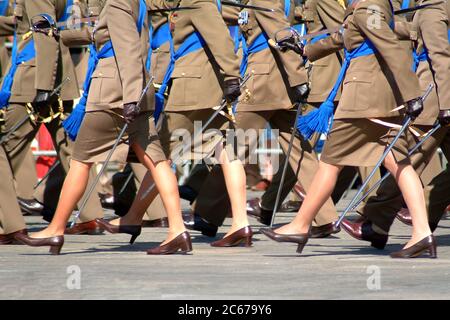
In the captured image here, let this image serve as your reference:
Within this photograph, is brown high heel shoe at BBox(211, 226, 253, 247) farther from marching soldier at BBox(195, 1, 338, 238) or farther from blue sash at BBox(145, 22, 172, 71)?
blue sash at BBox(145, 22, 172, 71)

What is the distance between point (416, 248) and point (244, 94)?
84.1 inches

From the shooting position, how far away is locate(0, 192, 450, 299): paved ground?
7.11m

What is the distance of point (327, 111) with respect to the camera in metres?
9.34

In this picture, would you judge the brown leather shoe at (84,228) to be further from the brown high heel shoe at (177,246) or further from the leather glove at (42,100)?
the brown high heel shoe at (177,246)

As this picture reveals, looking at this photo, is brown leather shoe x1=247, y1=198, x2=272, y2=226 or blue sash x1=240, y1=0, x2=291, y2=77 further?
brown leather shoe x1=247, y1=198, x2=272, y2=226

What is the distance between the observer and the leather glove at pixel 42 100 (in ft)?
35.7

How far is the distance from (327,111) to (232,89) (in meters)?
0.67

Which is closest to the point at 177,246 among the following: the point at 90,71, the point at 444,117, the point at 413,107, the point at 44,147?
the point at 90,71

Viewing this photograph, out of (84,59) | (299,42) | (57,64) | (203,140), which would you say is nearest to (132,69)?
(203,140)

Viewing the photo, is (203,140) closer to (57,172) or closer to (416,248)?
(416,248)

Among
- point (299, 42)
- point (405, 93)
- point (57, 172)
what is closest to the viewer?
point (405, 93)

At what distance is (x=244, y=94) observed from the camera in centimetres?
1024

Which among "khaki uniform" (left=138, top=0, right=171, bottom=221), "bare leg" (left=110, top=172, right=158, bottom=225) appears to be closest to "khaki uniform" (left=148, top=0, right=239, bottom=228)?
"bare leg" (left=110, top=172, right=158, bottom=225)

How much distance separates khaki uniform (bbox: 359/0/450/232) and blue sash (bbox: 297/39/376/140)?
0.42m
